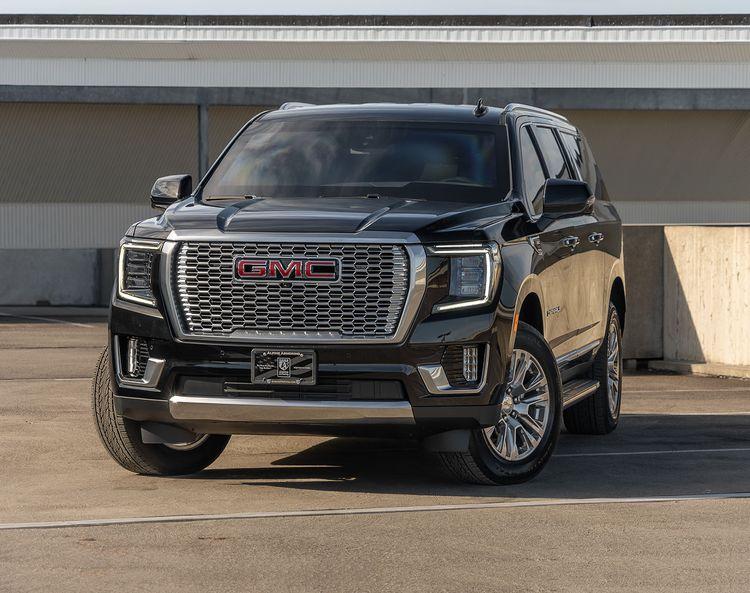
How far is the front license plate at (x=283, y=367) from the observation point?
26.8 ft

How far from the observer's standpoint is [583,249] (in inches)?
417

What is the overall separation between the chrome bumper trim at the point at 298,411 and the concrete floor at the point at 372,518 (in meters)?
0.41

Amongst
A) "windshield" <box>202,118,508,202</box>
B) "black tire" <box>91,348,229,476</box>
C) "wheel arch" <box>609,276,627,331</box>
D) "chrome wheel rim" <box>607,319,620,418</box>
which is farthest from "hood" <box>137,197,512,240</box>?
"wheel arch" <box>609,276,627,331</box>

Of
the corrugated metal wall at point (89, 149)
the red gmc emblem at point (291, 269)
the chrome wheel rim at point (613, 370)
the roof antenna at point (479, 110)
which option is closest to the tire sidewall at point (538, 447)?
the red gmc emblem at point (291, 269)

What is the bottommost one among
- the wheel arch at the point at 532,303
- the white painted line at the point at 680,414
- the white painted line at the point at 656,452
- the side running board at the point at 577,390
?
the white painted line at the point at 680,414

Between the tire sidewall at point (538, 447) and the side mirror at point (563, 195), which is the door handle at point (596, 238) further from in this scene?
the tire sidewall at point (538, 447)

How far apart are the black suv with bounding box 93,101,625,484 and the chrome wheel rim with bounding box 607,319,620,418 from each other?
2219 mm

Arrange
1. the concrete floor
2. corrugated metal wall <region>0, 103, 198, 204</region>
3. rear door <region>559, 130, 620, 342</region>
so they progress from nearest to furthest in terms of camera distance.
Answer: the concrete floor → rear door <region>559, 130, 620, 342</region> → corrugated metal wall <region>0, 103, 198, 204</region>

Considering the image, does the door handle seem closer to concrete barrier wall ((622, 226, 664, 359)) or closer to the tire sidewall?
the tire sidewall

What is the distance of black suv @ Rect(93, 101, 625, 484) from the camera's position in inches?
321

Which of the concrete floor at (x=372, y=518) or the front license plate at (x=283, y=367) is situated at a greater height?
the front license plate at (x=283, y=367)

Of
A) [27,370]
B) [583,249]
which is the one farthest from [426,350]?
[27,370]

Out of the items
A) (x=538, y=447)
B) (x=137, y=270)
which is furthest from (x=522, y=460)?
(x=137, y=270)

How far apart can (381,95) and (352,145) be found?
25.2 meters
